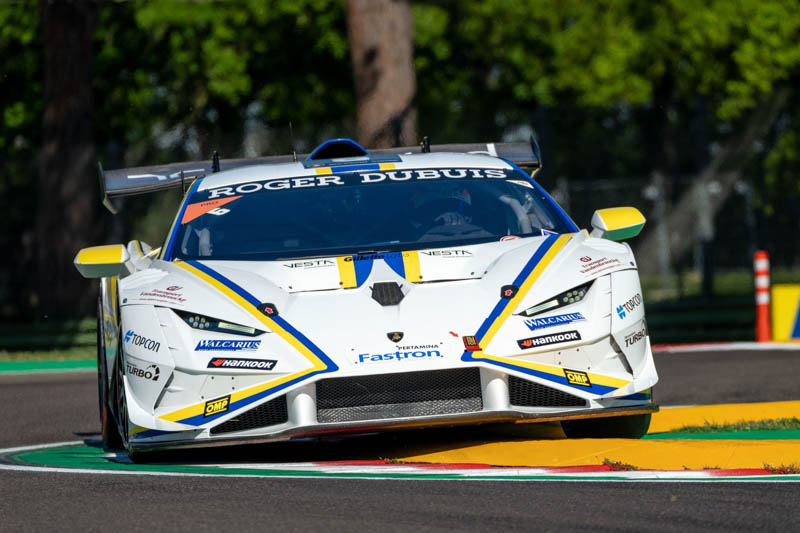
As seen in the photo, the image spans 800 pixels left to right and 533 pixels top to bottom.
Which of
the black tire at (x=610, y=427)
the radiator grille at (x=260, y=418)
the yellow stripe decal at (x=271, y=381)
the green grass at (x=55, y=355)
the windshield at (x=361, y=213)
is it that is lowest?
the black tire at (x=610, y=427)

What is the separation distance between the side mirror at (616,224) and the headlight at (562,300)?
842 mm

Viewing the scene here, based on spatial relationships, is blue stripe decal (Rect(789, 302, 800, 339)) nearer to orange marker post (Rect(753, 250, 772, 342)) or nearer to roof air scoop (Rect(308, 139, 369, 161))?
orange marker post (Rect(753, 250, 772, 342))

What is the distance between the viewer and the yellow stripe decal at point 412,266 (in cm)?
633

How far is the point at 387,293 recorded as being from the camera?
6.20m

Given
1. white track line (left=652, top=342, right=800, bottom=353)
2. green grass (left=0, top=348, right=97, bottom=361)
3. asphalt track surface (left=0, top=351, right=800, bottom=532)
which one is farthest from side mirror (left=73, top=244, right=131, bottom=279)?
green grass (left=0, top=348, right=97, bottom=361)

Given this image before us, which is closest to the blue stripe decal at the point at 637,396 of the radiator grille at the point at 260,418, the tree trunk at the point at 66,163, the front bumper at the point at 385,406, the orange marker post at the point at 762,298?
the front bumper at the point at 385,406

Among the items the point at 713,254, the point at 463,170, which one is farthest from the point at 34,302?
the point at 463,170

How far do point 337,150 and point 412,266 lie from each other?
2338mm

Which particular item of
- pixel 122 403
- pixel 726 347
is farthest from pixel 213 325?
pixel 726 347

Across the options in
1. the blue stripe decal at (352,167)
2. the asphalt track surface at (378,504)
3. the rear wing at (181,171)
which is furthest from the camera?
the rear wing at (181,171)

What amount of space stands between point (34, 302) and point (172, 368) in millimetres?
14146

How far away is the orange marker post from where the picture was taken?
1520 cm

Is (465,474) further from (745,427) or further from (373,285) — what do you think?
(745,427)

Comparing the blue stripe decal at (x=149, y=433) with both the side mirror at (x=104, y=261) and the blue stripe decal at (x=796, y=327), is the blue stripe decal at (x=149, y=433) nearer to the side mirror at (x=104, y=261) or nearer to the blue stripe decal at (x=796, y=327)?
the side mirror at (x=104, y=261)
